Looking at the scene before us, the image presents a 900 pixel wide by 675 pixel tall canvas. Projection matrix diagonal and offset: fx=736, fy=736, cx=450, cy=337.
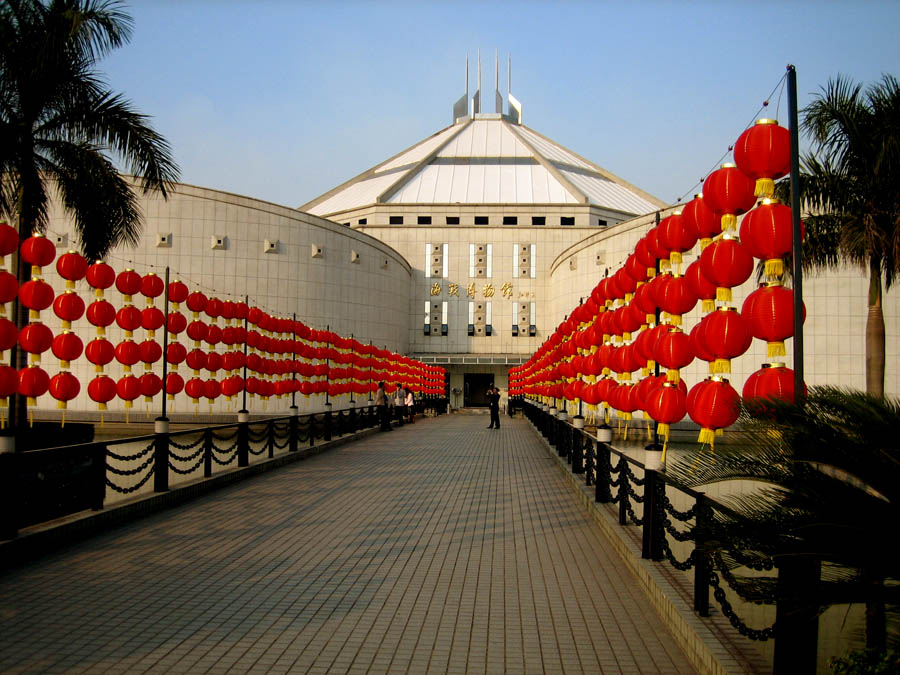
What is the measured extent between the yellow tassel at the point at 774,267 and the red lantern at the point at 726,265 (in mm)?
689

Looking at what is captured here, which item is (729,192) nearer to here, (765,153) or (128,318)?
(765,153)

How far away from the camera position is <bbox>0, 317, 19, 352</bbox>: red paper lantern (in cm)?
1076

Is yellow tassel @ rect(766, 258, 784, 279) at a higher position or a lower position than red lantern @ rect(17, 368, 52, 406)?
higher

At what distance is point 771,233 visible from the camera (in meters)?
6.44

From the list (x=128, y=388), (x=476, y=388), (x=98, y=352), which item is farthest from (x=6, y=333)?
(x=476, y=388)

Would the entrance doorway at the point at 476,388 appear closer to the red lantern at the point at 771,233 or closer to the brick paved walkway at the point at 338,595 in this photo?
the brick paved walkway at the point at 338,595

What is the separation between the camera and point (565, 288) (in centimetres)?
4853

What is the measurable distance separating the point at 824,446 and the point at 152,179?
14.3 meters

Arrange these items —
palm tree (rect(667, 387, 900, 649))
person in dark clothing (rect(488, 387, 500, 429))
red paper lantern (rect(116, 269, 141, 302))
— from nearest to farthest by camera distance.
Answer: palm tree (rect(667, 387, 900, 649)) → red paper lantern (rect(116, 269, 141, 302)) → person in dark clothing (rect(488, 387, 500, 429))

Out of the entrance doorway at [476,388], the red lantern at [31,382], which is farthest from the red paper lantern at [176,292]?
the entrance doorway at [476,388]

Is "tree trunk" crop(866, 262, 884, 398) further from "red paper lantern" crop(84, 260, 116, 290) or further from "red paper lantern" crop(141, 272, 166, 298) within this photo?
"red paper lantern" crop(84, 260, 116, 290)

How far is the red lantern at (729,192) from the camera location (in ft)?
24.3

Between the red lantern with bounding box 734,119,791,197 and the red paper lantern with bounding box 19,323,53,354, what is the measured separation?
10.8 metres

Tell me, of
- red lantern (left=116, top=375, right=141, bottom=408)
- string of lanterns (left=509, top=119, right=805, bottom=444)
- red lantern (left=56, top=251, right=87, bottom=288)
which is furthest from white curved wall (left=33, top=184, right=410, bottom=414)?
string of lanterns (left=509, top=119, right=805, bottom=444)
